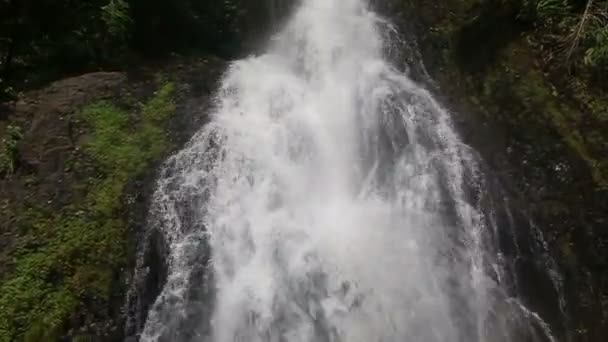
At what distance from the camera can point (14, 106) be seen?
10.9 meters

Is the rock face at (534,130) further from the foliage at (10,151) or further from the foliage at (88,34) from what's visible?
the foliage at (10,151)

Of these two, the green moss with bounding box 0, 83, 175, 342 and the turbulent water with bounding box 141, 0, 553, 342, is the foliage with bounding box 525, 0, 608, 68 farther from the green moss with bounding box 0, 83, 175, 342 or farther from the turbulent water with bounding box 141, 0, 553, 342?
the green moss with bounding box 0, 83, 175, 342

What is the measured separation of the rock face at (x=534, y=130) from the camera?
9.34m

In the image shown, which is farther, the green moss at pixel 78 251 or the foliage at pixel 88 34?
the foliage at pixel 88 34

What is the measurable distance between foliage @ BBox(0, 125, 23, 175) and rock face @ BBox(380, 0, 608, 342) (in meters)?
8.53

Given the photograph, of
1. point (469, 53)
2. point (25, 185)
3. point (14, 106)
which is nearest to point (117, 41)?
point (14, 106)

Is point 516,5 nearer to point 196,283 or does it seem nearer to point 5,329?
point 196,283

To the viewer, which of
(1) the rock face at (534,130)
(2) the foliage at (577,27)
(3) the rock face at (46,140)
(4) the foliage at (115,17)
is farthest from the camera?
(4) the foliage at (115,17)

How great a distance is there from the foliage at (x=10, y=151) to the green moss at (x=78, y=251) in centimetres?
111

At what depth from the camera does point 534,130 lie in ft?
36.1

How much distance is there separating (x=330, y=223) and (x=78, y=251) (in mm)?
4341

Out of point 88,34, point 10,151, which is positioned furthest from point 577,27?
point 10,151

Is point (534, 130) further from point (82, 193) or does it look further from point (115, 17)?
point (115, 17)

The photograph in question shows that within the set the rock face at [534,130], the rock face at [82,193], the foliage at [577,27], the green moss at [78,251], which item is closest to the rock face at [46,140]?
the rock face at [82,193]
